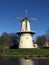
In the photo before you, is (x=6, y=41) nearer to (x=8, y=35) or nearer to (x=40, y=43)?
(x=8, y=35)

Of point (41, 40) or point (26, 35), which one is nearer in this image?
point (26, 35)

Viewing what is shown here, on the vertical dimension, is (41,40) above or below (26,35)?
above

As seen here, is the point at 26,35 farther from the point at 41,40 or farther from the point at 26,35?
the point at 41,40

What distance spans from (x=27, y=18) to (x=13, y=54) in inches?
750

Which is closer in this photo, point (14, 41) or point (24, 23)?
point (24, 23)

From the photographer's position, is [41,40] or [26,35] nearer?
[26,35]

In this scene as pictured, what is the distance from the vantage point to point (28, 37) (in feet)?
236

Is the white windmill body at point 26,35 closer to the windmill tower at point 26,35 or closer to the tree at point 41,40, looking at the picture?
the windmill tower at point 26,35

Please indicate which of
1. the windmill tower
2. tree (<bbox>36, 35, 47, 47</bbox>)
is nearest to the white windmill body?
the windmill tower

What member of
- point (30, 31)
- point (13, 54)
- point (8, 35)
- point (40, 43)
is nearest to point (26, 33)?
point (30, 31)

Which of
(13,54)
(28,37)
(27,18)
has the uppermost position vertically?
(27,18)

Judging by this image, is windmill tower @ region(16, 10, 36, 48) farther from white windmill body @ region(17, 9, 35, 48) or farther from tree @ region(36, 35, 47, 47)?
tree @ region(36, 35, 47, 47)

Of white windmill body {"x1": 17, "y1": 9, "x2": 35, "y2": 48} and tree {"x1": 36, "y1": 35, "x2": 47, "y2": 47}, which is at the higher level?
tree {"x1": 36, "y1": 35, "x2": 47, "y2": 47}

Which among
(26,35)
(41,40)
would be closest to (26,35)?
(26,35)
